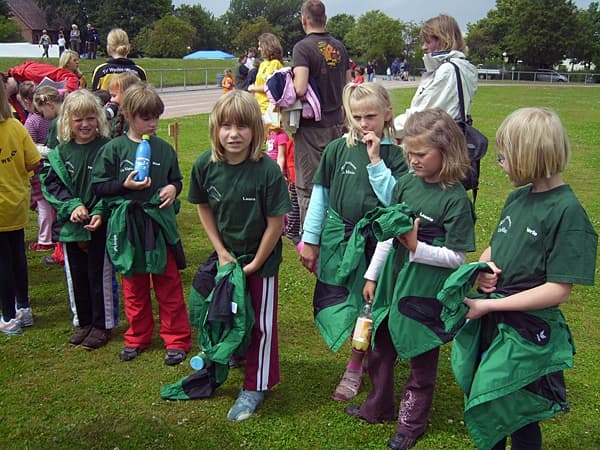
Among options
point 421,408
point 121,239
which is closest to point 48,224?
point 121,239

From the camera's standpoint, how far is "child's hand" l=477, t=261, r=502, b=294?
9.05ft

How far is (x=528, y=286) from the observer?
2691 millimetres

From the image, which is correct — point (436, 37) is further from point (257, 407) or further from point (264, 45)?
point (264, 45)

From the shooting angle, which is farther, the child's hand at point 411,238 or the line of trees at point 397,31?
the line of trees at point 397,31

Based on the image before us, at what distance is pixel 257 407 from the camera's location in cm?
391

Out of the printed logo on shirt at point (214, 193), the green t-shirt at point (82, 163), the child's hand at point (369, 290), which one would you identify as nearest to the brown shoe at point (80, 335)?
the green t-shirt at point (82, 163)

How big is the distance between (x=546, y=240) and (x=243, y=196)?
1.69m

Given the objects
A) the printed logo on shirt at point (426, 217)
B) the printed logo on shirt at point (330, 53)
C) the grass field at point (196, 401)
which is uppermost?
the printed logo on shirt at point (330, 53)

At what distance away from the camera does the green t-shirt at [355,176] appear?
3650 millimetres

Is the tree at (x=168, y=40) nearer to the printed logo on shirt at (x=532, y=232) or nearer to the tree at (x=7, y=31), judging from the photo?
the tree at (x=7, y=31)

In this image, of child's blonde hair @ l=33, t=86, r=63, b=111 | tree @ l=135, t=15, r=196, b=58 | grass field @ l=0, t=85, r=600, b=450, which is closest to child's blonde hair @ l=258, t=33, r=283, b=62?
child's blonde hair @ l=33, t=86, r=63, b=111

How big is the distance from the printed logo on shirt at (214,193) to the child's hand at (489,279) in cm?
158

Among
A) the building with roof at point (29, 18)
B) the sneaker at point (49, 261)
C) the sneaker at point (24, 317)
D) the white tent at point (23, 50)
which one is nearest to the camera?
the sneaker at point (24, 317)

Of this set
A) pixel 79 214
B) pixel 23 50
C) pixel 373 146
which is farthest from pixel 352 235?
pixel 23 50
